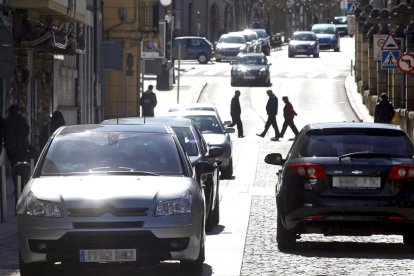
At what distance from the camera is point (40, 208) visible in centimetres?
1384

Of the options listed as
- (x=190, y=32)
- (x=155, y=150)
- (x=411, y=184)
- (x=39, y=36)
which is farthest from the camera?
(x=190, y=32)

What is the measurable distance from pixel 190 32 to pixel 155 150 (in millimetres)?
103541

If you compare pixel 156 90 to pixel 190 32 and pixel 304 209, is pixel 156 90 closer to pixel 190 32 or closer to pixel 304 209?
pixel 190 32

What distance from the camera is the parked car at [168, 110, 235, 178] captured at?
3169 centimetres

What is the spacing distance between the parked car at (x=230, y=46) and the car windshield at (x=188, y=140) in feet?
225

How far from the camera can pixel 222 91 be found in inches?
2795

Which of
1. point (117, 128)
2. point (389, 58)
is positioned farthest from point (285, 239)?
point (389, 58)

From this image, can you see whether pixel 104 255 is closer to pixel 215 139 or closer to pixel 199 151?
pixel 199 151

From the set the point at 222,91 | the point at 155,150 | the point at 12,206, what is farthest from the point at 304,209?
the point at 222,91

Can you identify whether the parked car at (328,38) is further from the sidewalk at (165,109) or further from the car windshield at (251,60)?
the car windshield at (251,60)

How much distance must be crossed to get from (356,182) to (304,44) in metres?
79.8

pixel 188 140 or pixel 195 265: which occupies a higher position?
pixel 188 140

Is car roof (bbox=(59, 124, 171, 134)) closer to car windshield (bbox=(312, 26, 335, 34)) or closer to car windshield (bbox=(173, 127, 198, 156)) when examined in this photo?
car windshield (bbox=(173, 127, 198, 156))

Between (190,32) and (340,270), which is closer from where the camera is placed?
(340,270)
